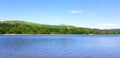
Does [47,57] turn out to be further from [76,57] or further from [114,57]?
[114,57]

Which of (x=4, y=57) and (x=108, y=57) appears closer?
(x=4, y=57)

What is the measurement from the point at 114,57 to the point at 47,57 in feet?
32.2

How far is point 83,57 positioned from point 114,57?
Result: 15.2 feet

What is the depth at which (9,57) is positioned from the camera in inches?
1414

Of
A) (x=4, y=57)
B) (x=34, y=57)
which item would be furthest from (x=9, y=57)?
(x=34, y=57)

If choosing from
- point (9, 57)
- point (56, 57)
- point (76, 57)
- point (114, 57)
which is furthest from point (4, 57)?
point (114, 57)

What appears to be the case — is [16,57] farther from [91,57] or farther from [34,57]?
[91,57]

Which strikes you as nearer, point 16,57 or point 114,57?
point 16,57

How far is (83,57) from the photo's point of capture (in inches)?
1481

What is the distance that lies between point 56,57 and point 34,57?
10.6 ft

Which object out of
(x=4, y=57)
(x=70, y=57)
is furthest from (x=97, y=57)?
(x=4, y=57)

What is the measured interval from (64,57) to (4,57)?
8.44 meters

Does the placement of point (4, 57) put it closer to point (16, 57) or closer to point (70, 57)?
point (16, 57)

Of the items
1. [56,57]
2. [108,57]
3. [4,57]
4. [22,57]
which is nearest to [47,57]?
[56,57]
